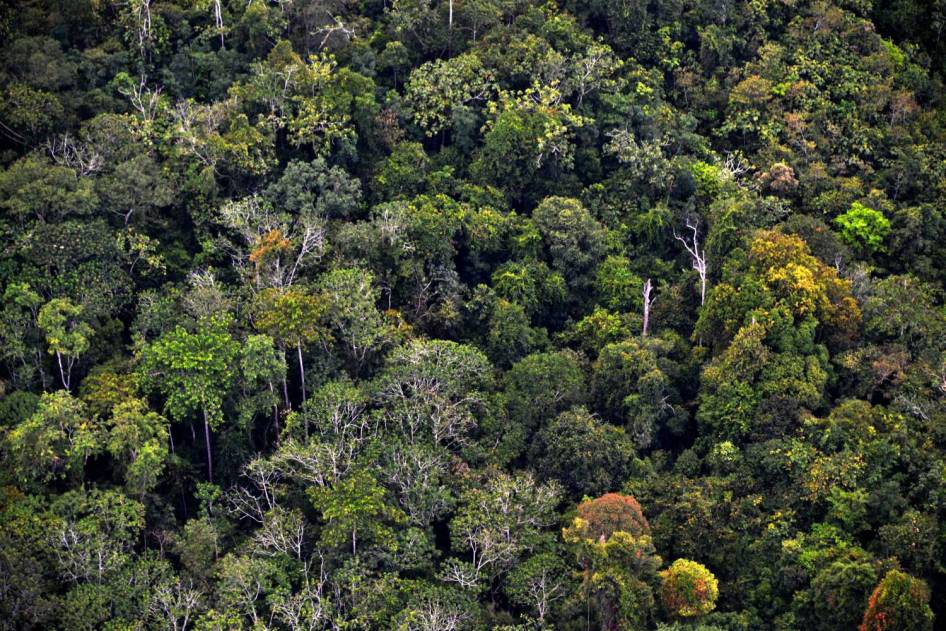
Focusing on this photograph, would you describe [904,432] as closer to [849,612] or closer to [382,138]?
[849,612]

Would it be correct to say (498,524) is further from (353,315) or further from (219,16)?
(219,16)

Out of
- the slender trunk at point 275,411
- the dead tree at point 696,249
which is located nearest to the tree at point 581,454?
the dead tree at point 696,249

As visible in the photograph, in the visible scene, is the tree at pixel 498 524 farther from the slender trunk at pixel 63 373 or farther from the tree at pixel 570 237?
the slender trunk at pixel 63 373

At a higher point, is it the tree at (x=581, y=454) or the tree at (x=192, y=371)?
the tree at (x=192, y=371)

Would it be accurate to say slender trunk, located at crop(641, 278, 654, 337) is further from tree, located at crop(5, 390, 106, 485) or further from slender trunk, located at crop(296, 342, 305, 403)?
tree, located at crop(5, 390, 106, 485)

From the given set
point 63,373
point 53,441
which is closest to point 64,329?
point 63,373

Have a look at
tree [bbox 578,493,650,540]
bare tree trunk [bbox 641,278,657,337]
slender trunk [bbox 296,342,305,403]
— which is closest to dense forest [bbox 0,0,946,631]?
tree [bbox 578,493,650,540]

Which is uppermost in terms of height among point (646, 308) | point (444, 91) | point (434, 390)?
point (444, 91)
